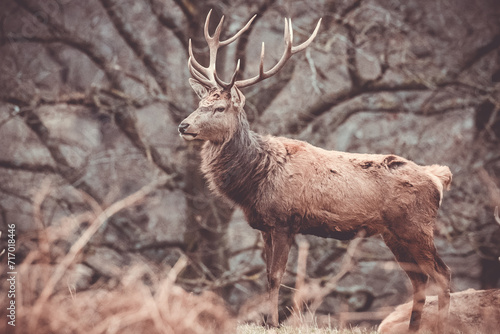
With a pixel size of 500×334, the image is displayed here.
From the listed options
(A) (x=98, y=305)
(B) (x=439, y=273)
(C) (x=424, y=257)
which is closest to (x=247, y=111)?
(C) (x=424, y=257)

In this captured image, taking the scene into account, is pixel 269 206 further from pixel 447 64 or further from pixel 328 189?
pixel 447 64

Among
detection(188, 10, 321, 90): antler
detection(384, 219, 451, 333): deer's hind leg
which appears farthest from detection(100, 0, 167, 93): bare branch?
detection(384, 219, 451, 333): deer's hind leg

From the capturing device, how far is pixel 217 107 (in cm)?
541

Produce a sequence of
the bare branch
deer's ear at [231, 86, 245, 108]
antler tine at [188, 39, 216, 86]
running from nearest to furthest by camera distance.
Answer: deer's ear at [231, 86, 245, 108], antler tine at [188, 39, 216, 86], the bare branch

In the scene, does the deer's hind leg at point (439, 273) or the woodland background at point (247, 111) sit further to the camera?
the woodland background at point (247, 111)

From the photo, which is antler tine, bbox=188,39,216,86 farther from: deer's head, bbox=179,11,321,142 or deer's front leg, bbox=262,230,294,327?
deer's front leg, bbox=262,230,294,327

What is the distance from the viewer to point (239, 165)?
541cm

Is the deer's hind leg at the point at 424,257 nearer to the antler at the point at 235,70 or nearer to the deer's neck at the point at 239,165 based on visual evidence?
the deer's neck at the point at 239,165

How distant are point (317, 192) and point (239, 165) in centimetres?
83

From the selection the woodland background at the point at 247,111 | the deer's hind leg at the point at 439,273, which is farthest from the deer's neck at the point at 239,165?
the woodland background at the point at 247,111

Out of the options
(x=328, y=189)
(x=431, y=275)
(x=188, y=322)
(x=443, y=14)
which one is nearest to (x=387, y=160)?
(x=328, y=189)

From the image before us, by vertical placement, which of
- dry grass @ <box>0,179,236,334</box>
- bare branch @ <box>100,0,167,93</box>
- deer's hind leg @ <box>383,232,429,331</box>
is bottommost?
deer's hind leg @ <box>383,232,429,331</box>

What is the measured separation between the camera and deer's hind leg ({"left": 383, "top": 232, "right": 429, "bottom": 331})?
5.16 metres

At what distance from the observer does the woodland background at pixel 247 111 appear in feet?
31.7
